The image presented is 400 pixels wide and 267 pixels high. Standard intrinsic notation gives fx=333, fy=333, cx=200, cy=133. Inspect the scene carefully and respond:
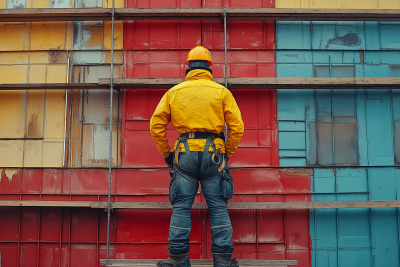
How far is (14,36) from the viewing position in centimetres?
584

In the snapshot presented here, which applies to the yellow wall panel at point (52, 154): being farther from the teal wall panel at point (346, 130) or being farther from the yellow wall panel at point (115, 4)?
the teal wall panel at point (346, 130)

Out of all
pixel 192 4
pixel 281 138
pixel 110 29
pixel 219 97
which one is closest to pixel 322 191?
pixel 281 138

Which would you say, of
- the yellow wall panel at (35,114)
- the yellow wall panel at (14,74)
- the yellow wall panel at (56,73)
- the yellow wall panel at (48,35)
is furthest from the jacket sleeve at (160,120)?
the yellow wall panel at (14,74)

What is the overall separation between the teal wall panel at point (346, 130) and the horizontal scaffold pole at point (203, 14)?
200 mm

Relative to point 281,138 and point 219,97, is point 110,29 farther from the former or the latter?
point 281,138

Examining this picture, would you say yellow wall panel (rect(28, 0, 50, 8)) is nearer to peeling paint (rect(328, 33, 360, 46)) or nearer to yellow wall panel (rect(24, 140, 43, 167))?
yellow wall panel (rect(24, 140, 43, 167))

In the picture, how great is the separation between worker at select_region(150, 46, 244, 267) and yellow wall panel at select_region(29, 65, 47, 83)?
2.79 metres

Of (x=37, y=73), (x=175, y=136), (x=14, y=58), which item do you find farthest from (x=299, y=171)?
(x=14, y=58)

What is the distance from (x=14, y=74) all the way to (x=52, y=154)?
5.16ft

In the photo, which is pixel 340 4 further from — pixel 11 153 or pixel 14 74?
pixel 11 153

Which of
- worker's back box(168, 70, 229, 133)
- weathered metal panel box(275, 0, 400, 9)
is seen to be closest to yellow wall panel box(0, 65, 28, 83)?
worker's back box(168, 70, 229, 133)

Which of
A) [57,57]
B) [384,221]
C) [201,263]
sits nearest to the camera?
[201,263]

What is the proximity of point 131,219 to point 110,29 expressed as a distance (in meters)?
3.26

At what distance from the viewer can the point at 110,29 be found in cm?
579
